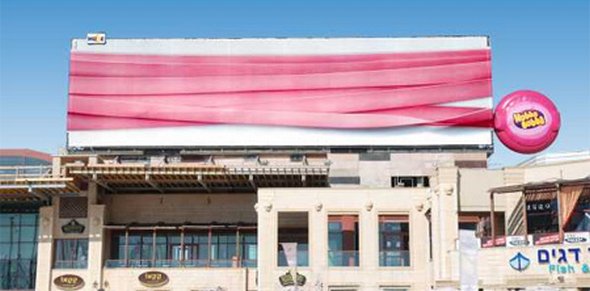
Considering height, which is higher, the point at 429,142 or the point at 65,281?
the point at 429,142

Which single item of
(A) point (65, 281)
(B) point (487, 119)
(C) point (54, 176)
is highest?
(B) point (487, 119)

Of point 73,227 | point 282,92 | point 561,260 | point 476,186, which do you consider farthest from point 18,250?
point 561,260

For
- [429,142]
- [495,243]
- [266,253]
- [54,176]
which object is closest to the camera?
[495,243]

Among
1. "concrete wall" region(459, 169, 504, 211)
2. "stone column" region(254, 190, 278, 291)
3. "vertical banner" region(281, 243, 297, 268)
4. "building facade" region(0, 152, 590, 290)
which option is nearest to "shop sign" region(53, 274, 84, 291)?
"building facade" region(0, 152, 590, 290)

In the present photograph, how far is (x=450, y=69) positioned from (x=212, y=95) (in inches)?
673

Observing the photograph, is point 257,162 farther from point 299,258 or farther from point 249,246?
point 299,258

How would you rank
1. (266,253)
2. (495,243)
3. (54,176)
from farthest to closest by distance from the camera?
(54,176) < (266,253) < (495,243)

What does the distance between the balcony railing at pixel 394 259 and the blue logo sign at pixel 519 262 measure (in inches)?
481

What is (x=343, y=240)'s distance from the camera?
2000 inches

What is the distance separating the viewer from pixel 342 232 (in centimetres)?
5103

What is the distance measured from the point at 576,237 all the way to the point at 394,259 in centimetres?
1511

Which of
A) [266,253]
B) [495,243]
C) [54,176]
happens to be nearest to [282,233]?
[266,253]

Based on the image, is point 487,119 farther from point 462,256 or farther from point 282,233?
point 462,256

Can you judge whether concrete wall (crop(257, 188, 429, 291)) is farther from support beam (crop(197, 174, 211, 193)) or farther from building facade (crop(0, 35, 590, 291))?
support beam (crop(197, 174, 211, 193))
